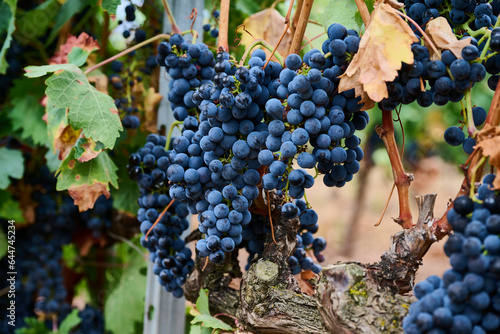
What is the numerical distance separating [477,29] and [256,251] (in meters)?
0.59

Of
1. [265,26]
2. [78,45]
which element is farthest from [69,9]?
[265,26]

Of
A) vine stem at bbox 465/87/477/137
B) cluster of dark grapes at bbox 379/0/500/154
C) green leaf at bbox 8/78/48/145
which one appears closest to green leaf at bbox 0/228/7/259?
green leaf at bbox 8/78/48/145

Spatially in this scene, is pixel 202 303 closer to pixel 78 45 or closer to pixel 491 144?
pixel 491 144

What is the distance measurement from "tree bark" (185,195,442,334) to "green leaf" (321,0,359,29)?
0.45 m

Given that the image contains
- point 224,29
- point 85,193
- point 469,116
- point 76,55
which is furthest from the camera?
point 76,55

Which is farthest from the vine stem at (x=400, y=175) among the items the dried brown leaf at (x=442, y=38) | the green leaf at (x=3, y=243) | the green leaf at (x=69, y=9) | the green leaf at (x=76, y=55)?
the green leaf at (x=3, y=243)

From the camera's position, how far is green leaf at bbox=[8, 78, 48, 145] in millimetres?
1438

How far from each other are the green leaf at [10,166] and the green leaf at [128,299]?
0.46 meters

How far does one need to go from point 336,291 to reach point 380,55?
0.37 meters

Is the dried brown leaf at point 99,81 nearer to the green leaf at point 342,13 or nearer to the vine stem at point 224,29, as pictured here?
the vine stem at point 224,29

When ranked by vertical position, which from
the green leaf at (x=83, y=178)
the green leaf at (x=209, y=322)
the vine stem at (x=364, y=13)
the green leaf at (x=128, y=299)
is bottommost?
the green leaf at (x=209, y=322)

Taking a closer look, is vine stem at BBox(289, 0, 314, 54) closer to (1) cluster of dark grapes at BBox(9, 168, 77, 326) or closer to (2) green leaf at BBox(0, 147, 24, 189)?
(2) green leaf at BBox(0, 147, 24, 189)

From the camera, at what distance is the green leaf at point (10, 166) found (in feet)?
4.49

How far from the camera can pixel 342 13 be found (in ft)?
3.23
